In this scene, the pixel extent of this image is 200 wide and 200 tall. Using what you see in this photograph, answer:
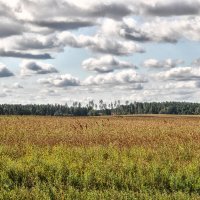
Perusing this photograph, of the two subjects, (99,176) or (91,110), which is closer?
(99,176)

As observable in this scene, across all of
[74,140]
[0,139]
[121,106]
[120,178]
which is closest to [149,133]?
[74,140]

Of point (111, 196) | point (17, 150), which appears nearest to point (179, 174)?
point (111, 196)

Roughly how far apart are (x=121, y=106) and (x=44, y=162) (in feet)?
590

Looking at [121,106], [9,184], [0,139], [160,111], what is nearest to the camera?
[9,184]

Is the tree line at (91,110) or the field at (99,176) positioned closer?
the field at (99,176)

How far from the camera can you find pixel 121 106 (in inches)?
7643

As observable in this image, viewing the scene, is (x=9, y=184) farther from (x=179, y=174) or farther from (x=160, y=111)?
(x=160, y=111)

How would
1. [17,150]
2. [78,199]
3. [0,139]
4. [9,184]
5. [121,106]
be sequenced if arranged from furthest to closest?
1. [121,106]
2. [0,139]
3. [17,150]
4. [9,184]
5. [78,199]

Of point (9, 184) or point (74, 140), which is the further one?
point (74, 140)

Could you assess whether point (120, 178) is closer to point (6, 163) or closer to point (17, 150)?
point (6, 163)

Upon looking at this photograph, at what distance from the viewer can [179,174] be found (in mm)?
13266

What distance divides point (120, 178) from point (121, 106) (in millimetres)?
181663

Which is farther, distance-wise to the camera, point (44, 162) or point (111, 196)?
point (44, 162)

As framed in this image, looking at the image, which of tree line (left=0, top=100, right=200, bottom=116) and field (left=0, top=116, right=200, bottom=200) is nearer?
field (left=0, top=116, right=200, bottom=200)
